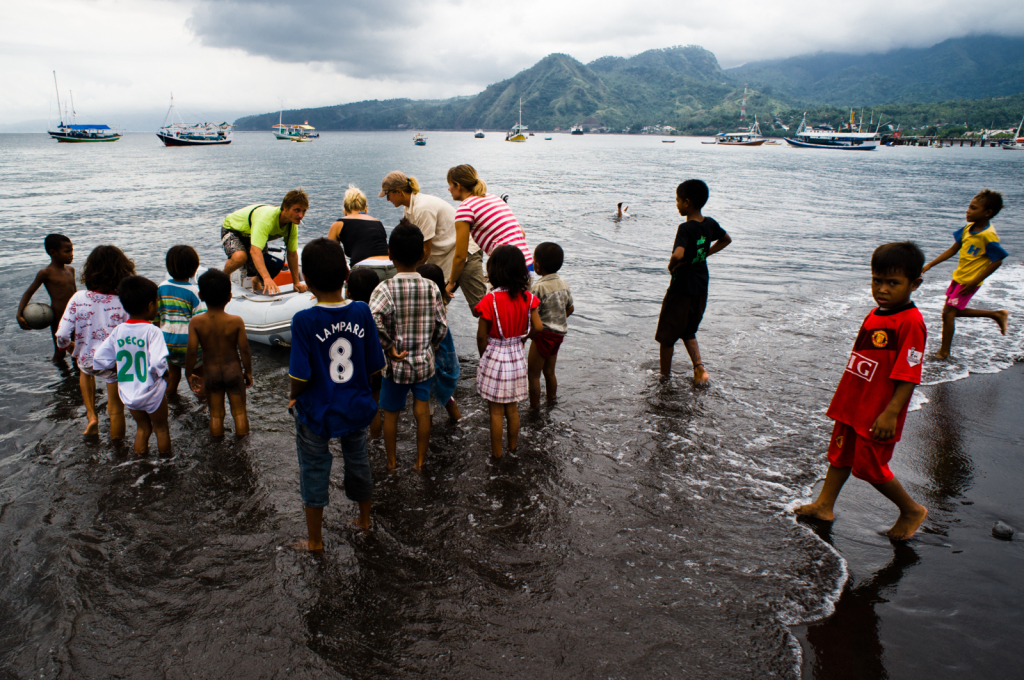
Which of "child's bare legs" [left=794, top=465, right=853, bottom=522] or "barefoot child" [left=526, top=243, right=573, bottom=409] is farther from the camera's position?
"barefoot child" [left=526, top=243, right=573, bottom=409]

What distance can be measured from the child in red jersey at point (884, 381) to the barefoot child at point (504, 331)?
2.28 metres

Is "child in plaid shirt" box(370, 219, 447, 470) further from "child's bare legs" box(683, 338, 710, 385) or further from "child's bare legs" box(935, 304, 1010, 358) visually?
"child's bare legs" box(935, 304, 1010, 358)

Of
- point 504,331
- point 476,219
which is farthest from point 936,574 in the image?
point 476,219

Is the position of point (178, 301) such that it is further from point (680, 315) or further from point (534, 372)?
point (680, 315)

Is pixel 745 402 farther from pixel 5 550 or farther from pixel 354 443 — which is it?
pixel 5 550

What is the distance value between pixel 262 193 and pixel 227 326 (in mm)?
31302

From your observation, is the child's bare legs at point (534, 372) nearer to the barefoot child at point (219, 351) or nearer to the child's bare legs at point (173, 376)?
the barefoot child at point (219, 351)

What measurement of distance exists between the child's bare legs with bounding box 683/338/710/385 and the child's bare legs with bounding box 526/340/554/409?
171cm

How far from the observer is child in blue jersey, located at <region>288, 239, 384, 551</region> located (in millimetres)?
3023

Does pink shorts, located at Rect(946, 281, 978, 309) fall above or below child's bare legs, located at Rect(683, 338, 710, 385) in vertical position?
above

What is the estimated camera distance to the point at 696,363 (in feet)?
20.1

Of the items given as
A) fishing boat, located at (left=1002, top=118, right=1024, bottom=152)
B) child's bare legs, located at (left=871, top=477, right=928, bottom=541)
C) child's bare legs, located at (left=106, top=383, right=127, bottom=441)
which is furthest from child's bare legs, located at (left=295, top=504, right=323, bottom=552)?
fishing boat, located at (left=1002, top=118, right=1024, bottom=152)

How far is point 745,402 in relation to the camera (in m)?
5.77

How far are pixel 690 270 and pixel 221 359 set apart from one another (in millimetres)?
4592
